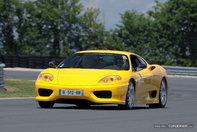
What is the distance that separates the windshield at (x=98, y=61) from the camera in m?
12.8

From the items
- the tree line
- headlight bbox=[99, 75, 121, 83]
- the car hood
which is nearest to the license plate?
the car hood

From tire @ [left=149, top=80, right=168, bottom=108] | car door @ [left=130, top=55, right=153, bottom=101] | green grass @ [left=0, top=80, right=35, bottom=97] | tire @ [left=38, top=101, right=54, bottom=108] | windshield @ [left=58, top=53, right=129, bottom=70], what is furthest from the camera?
green grass @ [left=0, top=80, right=35, bottom=97]

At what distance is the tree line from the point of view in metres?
64.7

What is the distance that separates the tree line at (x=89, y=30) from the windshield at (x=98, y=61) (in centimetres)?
4880

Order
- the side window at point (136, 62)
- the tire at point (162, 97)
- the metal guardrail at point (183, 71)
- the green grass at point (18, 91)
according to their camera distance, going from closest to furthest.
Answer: the side window at point (136, 62) < the tire at point (162, 97) < the green grass at point (18, 91) < the metal guardrail at point (183, 71)

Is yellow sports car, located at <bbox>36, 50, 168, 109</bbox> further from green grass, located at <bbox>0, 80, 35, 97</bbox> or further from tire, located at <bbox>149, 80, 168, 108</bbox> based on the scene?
green grass, located at <bbox>0, 80, 35, 97</bbox>

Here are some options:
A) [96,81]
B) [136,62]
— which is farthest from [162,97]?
[96,81]

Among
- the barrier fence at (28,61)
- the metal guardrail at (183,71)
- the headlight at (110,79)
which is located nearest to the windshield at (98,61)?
the headlight at (110,79)

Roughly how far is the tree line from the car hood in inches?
1960

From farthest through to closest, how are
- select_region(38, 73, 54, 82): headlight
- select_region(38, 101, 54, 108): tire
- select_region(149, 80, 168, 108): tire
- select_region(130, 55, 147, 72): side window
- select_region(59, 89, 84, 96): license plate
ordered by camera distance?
1. select_region(149, 80, 168, 108): tire
2. select_region(130, 55, 147, 72): side window
3. select_region(38, 101, 54, 108): tire
4. select_region(38, 73, 54, 82): headlight
5. select_region(59, 89, 84, 96): license plate

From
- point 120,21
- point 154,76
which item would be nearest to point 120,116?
point 154,76

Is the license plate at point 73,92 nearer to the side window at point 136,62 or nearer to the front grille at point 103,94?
the front grille at point 103,94

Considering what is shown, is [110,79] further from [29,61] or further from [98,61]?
[29,61]

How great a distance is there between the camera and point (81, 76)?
1198cm
